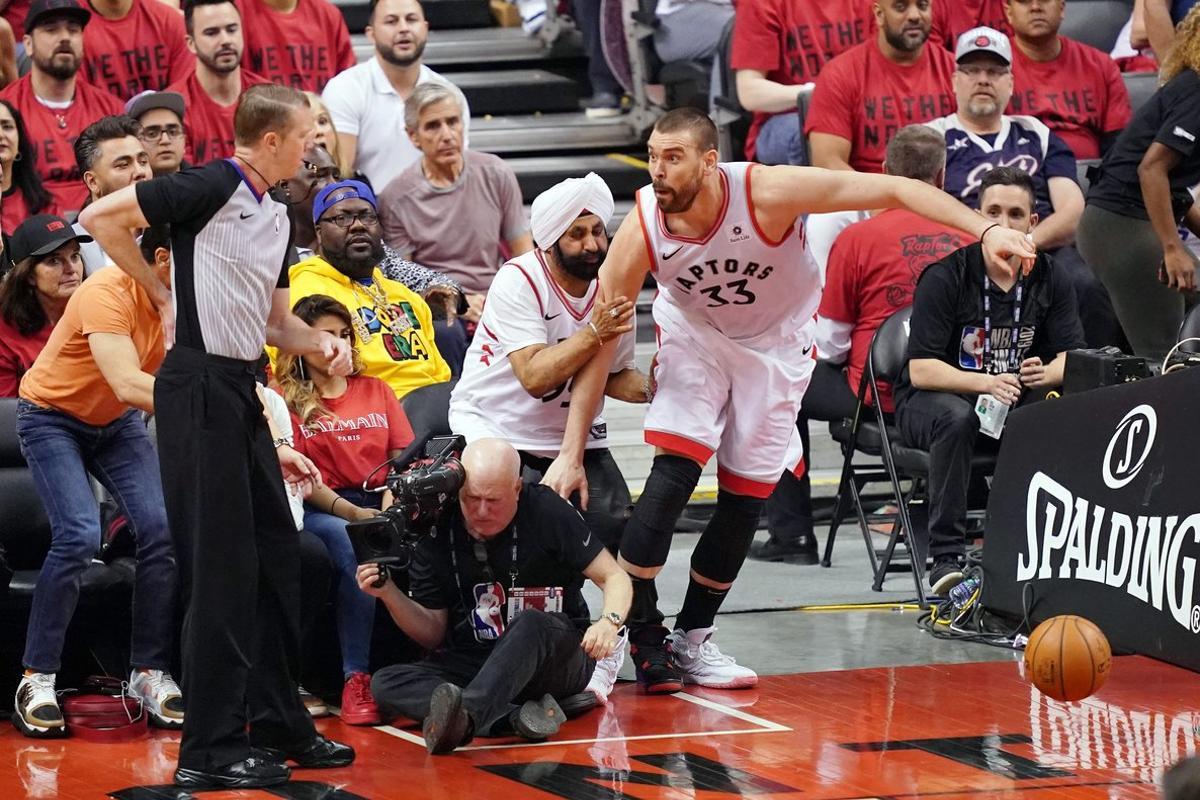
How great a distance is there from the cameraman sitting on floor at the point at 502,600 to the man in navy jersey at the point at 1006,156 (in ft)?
12.2

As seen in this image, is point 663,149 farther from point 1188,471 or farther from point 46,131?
point 46,131

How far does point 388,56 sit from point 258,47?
762 millimetres

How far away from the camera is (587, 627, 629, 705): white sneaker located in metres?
6.31

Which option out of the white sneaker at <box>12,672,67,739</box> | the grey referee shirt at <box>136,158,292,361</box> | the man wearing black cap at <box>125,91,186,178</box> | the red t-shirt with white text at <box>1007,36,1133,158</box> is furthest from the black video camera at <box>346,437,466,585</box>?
the red t-shirt with white text at <box>1007,36,1133,158</box>

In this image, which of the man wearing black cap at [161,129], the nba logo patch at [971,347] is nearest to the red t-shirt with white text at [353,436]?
the man wearing black cap at [161,129]

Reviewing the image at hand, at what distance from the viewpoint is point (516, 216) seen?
29.9ft

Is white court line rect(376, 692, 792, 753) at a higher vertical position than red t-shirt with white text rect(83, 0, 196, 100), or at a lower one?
lower

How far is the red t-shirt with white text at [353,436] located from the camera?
264 inches

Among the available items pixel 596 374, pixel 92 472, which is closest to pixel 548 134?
pixel 596 374

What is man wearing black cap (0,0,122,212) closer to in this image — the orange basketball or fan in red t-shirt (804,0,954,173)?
fan in red t-shirt (804,0,954,173)

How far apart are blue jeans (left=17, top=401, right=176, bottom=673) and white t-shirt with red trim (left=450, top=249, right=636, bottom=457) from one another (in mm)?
1184

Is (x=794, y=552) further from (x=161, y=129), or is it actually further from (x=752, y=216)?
(x=161, y=129)

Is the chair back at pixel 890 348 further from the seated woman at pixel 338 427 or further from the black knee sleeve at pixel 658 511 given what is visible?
the seated woman at pixel 338 427

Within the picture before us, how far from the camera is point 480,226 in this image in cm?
895
